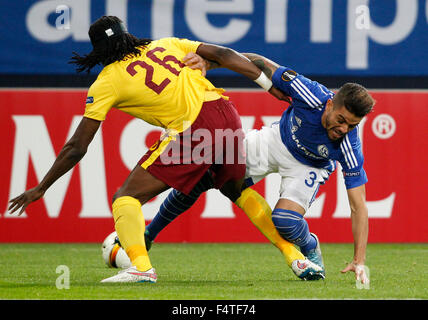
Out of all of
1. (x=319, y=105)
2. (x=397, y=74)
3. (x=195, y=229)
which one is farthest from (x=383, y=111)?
(x=319, y=105)

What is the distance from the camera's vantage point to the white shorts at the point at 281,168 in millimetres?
5930

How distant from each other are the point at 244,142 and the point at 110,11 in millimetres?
3864

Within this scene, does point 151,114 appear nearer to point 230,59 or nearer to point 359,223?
point 230,59

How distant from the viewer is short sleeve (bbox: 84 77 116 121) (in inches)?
209

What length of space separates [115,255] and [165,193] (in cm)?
275

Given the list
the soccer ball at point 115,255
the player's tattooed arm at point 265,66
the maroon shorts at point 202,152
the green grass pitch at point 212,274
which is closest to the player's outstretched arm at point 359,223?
the green grass pitch at point 212,274

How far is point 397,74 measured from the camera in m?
9.55

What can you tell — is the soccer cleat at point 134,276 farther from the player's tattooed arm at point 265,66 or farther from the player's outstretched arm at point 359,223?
the player's tattooed arm at point 265,66

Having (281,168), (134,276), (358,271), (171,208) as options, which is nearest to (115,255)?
(171,208)

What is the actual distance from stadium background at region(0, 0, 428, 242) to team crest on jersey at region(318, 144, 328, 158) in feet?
10.7

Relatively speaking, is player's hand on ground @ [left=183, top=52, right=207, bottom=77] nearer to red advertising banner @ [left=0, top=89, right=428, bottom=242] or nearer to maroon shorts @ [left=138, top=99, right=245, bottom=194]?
maroon shorts @ [left=138, top=99, right=245, bottom=194]

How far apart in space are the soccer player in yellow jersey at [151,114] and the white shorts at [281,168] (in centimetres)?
41

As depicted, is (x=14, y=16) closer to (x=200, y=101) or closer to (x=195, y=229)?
(x=195, y=229)

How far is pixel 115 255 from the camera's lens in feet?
20.4
